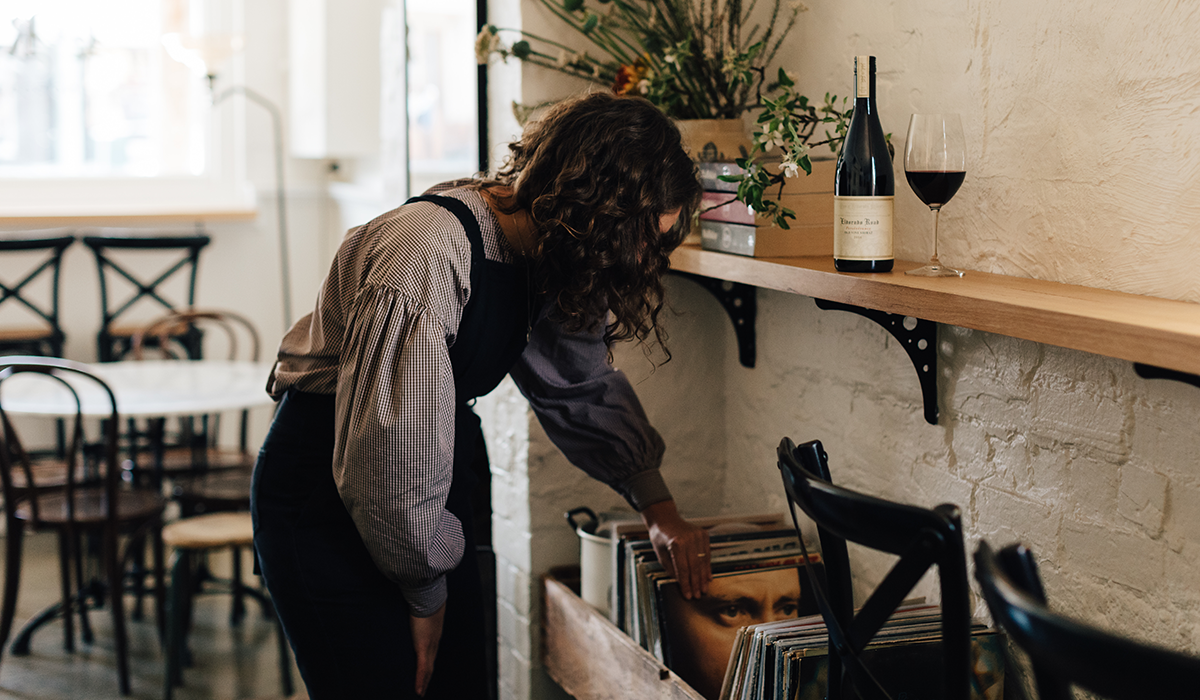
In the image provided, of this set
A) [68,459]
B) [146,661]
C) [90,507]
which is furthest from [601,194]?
[146,661]

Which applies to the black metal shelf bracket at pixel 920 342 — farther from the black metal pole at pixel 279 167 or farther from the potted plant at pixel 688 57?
the black metal pole at pixel 279 167

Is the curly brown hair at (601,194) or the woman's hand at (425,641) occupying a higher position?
the curly brown hair at (601,194)

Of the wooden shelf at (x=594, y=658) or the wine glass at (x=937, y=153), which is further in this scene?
the wooden shelf at (x=594, y=658)

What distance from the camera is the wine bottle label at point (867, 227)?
53.4 inches

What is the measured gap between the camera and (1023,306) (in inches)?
42.9

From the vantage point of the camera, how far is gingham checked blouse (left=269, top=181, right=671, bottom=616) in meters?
1.30

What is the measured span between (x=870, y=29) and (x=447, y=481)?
0.99 metres

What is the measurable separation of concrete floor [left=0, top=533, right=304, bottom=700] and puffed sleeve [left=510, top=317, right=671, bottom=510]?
1596 millimetres

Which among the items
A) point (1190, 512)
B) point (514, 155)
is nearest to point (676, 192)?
point (514, 155)

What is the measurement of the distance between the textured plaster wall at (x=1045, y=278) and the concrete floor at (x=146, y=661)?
6.31 ft

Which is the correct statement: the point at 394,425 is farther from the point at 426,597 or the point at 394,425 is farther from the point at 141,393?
the point at 141,393

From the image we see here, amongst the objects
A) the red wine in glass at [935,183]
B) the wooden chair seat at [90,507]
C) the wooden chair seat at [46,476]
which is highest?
the red wine in glass at [935,183]

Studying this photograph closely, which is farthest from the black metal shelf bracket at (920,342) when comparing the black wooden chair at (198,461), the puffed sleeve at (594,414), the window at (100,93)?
the window at (100,93)

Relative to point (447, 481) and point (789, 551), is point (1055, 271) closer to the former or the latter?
point (789, 551)
